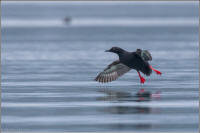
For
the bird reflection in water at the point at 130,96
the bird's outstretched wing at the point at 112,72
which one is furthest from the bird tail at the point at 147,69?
the bird's outstretched wing at the point at 112,72

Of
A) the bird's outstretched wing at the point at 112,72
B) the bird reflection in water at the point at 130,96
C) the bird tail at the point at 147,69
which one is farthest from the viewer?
the bird's outstretched wing at the point at 112,72

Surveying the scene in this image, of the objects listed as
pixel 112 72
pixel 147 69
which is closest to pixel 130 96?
pixel 147 69

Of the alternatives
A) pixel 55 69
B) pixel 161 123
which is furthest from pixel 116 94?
pixel 55 69

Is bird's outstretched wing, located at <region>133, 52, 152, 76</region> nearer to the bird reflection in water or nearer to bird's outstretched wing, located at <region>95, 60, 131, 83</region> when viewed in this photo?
the bird reflection in water

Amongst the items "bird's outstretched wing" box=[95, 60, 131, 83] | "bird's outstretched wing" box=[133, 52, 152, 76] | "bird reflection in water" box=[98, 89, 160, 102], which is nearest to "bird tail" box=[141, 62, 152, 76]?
"bird's outstretched wing" box=[133, 52, 152, 76]

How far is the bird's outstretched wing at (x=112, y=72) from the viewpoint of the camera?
716 inches

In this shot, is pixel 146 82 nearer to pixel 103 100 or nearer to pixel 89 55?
pixel 103 100

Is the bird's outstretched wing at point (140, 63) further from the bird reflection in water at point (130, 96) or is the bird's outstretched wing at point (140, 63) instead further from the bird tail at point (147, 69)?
the bird reflection in water at point (130, 96)

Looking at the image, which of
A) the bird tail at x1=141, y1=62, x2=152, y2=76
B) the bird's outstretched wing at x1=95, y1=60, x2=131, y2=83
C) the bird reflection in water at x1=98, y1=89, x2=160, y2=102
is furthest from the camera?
the bird's outstretched wing at x1=95, y1=60, x2=131, y2=83

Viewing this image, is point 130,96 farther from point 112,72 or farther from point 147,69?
point 112,72

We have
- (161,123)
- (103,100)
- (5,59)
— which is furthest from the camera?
(5,59)

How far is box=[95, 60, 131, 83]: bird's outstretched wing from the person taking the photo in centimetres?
1820

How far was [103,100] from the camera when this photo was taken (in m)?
14.8

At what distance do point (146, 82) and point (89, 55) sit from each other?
32.6 feet
